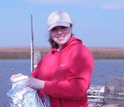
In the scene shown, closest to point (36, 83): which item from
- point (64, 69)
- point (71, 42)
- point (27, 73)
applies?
point (64, 69)

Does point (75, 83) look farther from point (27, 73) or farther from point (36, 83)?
point (27, 73)

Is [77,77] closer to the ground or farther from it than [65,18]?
closer to the ground

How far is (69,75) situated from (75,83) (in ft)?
0.28

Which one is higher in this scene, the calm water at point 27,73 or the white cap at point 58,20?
the white cap at point 58,20

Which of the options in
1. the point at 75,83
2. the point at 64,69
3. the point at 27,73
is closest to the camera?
the point at 75,83

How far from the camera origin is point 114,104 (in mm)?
7488

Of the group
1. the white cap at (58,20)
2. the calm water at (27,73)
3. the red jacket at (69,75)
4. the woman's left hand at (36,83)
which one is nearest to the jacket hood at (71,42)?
the red jacket at (69,75)

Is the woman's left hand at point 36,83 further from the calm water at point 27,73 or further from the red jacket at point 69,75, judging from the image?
the calm water at point 27,73

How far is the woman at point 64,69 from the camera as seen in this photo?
236cm

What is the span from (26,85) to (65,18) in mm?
556


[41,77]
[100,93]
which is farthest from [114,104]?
[41,77]

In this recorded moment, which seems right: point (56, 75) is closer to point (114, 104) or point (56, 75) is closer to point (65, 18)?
point (65, 18)

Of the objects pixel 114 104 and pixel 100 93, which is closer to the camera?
pixel 114 104

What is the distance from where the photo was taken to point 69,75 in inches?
94.7
